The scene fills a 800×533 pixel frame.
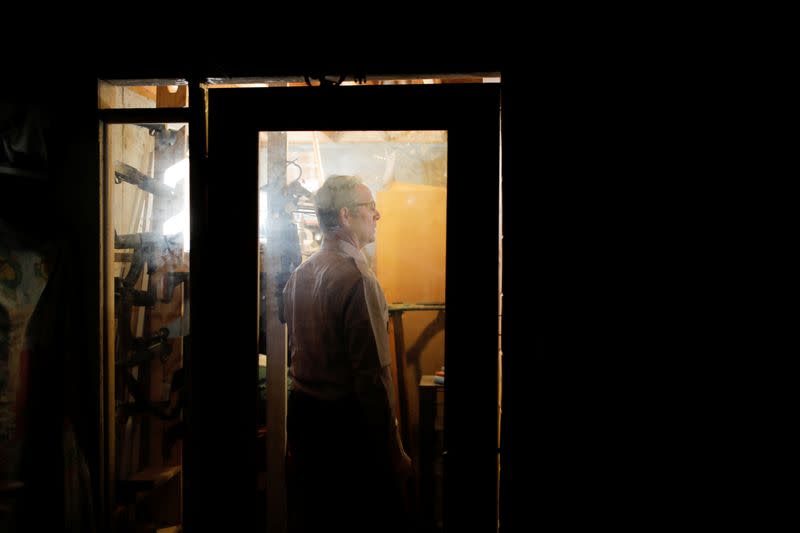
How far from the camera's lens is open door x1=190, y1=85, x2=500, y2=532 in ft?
7.32

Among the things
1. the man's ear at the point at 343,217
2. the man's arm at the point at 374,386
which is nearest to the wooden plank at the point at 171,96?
the man's ear at the point at 343,217

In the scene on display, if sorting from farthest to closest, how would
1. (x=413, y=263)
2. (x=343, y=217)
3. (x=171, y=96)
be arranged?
(x=171, y=96) < (x=343, y=217) < (x=413, y=263)

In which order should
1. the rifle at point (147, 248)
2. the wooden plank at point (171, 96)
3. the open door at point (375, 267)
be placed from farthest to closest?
the wooden plank at point (171, 96), the rifle at point (147, 248), the open door at point (375, 267)

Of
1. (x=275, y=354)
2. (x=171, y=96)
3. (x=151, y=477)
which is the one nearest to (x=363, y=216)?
(x=275, y=354)

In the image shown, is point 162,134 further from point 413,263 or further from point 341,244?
point 413,263

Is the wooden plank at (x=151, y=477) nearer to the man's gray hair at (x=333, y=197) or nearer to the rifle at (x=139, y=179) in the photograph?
the rifle at (x=139, y=179)

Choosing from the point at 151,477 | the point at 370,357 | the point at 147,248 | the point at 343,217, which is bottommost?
the point at 151,477

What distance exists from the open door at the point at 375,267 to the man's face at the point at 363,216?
2.3 inches

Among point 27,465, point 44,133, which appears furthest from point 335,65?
point 27,465

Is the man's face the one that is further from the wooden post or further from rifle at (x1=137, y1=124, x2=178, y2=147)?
rifle at (x1=137, y1=124, x2=178, y2=147)

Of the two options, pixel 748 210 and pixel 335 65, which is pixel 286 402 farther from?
pixel 748 210

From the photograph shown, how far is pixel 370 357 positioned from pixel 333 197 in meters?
0.93

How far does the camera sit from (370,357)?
2.39m

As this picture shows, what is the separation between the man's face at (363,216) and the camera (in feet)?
7.84
